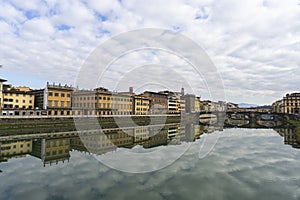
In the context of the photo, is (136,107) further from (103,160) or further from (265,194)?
(265,194)

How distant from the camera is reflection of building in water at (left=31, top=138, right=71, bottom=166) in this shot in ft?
84.4

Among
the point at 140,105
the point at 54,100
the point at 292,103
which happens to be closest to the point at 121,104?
the point at 140,105

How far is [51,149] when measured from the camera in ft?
99.6

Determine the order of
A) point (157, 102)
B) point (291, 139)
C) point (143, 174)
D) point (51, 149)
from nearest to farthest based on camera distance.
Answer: point (143, 174)
point (51, 149)
point (291, 139)
point (157, 102)

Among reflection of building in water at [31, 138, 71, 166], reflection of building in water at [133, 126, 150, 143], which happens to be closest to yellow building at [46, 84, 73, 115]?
reflection of building in water at [133, 126, 150, 143]

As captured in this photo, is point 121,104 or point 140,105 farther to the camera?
point 140,105

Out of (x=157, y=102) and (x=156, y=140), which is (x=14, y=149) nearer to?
(x=156, y=140)

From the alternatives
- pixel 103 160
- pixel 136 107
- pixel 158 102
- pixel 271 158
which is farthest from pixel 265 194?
pixel 158 102

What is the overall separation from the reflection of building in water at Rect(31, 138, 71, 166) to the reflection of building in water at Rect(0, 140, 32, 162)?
0.88 meters

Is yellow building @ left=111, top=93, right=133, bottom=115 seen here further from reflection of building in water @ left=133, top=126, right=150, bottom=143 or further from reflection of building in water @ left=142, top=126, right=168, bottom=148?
reflection of building in water @ left=142, top=126, right=168, bottom=148

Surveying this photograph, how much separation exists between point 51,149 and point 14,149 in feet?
15.5

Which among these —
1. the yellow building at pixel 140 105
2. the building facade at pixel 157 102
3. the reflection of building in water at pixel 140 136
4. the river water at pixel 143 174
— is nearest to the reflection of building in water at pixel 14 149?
the river water at pixel 143 174

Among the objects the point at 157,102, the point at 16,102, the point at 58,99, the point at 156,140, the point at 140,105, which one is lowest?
the point at 156,140

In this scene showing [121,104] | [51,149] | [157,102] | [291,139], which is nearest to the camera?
[51,149]
